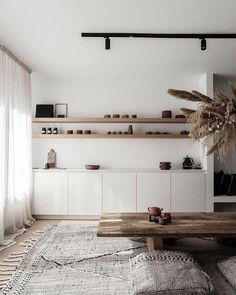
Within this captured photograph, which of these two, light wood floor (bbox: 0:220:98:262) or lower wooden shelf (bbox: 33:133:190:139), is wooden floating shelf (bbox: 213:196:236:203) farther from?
light wood floor (bbox: 0:220:98:262)

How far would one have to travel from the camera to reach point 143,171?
4.97 metres

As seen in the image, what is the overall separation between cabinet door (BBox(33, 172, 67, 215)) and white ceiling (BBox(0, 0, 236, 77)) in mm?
1777

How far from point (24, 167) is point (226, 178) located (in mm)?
3321

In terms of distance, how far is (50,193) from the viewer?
16.3 feet

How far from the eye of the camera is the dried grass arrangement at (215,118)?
163 centimetres

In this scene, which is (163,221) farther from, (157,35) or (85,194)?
(85,194)


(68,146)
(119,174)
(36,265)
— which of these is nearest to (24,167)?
(68,146)

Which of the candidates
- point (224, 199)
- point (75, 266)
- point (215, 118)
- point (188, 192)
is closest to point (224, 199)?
point (224, 199)

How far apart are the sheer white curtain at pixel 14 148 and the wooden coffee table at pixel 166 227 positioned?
1.58m

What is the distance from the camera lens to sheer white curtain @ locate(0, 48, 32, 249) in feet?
12.2

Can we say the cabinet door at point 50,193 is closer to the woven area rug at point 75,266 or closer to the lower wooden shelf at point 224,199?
the woven area rug at point 75,266

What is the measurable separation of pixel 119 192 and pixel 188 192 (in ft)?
3.74

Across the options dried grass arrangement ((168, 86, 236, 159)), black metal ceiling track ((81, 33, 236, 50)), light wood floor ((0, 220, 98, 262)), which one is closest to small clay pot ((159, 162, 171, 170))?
light wood floor ((0, 220, 98, 262))

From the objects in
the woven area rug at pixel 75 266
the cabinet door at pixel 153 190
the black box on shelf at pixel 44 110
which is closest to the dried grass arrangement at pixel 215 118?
the woven area rug at pixel 75 266
